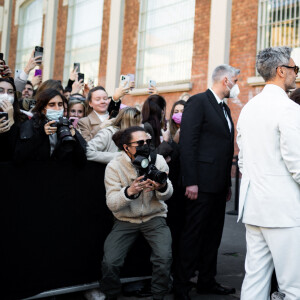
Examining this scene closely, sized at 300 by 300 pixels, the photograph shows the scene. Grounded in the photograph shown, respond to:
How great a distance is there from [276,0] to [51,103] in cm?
754

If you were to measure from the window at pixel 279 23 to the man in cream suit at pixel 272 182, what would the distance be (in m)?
6.93

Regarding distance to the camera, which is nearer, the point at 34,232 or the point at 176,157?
the point at 34,232

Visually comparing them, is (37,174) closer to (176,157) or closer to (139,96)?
(176,157)

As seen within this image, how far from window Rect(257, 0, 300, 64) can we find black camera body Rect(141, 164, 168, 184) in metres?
7.00

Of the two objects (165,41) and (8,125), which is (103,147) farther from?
(165,41)

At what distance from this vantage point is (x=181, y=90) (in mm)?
11039

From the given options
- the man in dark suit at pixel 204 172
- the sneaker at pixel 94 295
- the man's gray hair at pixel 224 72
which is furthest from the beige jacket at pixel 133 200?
the man's gray hair at pixel 224 72

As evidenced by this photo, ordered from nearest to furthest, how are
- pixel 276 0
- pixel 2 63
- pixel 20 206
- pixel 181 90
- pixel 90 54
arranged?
pixel 20 206
pixel 2 63
pixel 276 0
pixel 181 90
pixel 90 54

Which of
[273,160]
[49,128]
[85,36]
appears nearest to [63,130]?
[49,128]

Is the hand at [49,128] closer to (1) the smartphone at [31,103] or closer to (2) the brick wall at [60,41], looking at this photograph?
(1) the smartphone at [31,103]

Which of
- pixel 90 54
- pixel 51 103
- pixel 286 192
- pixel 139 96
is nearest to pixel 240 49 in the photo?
pixel 139 96

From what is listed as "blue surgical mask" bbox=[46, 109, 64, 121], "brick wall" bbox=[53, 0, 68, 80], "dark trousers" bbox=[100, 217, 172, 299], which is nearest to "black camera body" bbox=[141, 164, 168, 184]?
"dark trousers" bbox=[100, 217, 172, 299]

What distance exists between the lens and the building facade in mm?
9672

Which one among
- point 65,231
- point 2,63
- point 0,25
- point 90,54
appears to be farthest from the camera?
point 0,25
